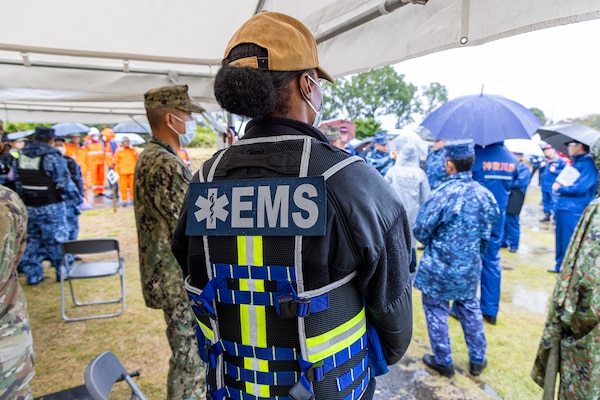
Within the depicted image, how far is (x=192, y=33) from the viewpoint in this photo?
257 cm

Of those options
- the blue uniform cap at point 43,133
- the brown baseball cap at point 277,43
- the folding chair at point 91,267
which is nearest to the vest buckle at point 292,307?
the brown baseball cap at point 277,43

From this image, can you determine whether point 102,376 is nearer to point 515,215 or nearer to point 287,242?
point 287,242

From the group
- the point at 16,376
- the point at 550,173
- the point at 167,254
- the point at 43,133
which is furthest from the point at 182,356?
the point at 550,173

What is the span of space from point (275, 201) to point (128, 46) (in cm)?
249

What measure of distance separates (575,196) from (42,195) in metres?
7.76

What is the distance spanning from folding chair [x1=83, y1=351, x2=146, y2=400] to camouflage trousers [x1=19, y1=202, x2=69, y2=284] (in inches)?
163

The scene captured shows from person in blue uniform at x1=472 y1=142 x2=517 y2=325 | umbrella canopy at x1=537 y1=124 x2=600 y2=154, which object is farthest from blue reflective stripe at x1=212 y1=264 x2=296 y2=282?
umbrella canopy at x1=537 y1=124 x2=600 y2=154

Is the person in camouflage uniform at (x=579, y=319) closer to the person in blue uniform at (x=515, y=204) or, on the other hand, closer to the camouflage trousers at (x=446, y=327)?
the camouflage trousers at (x=446, y=327)

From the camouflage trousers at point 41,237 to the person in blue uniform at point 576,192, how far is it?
7.54 m

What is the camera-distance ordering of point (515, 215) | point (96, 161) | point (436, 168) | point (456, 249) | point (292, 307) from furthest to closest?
point (96, 161)
point (515, 215)
point (436, 168)
point (456, 249)
point (292, 307)

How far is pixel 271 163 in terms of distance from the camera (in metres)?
1.00

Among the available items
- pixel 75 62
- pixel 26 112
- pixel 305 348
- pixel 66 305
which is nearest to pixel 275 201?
pixel 305 348

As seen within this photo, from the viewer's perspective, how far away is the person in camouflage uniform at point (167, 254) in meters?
2.08

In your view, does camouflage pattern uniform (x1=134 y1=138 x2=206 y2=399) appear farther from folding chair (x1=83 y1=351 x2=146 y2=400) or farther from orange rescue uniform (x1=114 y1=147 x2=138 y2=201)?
orange rescue uniform (x1=114 y1=147 x2=138 y2=201)
